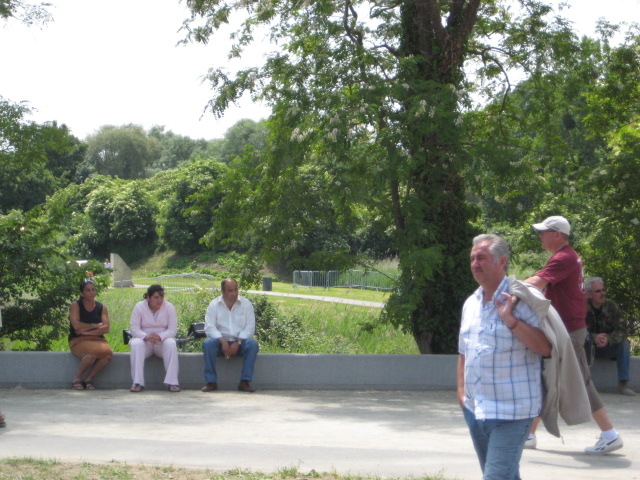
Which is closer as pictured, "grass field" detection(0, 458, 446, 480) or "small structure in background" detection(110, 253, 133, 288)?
"grass field" detection(0, 458, 446, 480)

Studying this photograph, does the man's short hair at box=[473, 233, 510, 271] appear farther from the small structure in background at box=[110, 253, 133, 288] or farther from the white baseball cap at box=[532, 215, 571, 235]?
the small structure in background at box=[110, 253, 133, 288]

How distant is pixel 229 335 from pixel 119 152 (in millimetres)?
94245

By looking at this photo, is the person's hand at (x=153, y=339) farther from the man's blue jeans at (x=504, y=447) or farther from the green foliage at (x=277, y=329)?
the man's blue jeans at (x=504, y=447)

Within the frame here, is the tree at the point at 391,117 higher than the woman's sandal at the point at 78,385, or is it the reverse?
the tree at the point at 391,117

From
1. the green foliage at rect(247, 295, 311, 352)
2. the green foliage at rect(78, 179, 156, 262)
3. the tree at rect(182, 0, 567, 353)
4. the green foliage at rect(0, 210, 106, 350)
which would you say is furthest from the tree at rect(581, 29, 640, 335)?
the green foliage at rect(78, 179, 156, 262)

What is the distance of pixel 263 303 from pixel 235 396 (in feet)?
19.3

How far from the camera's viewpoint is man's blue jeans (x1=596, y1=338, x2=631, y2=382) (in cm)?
1044

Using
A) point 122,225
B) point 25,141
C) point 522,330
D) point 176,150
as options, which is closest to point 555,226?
point 522,330

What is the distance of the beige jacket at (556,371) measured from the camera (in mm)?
4348

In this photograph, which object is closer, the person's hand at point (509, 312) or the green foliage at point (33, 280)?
the person's hand at point (509, 312)

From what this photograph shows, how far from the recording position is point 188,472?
20.5 ft

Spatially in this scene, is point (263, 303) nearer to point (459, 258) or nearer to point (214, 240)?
point (214, 240)

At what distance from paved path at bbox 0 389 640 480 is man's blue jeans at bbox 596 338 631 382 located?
298mm

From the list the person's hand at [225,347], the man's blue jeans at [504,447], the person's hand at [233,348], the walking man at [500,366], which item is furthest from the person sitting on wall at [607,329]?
the man's blue jeans at [504,447]
